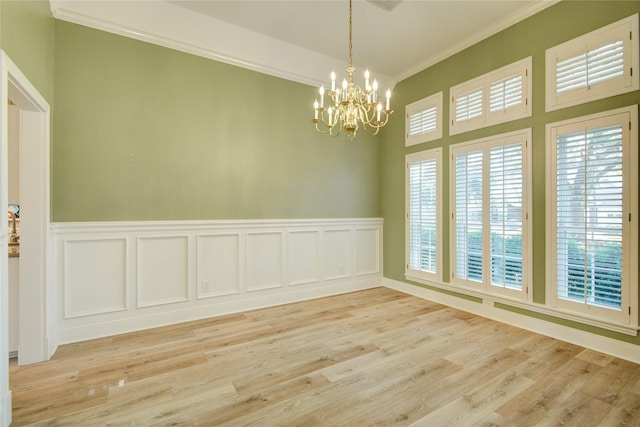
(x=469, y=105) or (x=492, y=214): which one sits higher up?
(x=469, y=105)

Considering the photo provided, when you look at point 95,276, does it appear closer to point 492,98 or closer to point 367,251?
point 367,251

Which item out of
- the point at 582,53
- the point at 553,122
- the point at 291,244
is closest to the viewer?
the point at 582,53

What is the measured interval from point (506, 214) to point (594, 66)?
155 cm

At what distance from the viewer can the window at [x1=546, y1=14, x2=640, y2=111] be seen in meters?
2.57

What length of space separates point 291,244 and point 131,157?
2164 mm

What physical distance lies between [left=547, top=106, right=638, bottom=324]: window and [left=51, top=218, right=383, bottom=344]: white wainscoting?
2621mm

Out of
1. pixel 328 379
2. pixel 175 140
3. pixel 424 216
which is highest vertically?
pixel 175 140

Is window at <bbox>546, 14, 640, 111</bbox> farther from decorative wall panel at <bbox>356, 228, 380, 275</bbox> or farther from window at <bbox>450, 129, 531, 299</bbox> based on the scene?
decorative wall panel at <bbox>356, 228, 380, 275</bbox>

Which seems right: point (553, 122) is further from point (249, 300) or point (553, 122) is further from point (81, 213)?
point (81, 213)

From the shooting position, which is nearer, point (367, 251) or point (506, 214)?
point (506, 214)

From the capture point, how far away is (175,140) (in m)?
3.45

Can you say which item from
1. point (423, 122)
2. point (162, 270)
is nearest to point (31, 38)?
point (162, 270)

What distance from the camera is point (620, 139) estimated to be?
262 cm

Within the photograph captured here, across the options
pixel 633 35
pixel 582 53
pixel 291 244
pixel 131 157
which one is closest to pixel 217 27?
pixel 131 157
